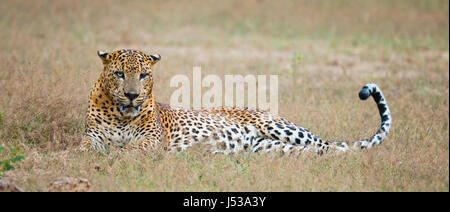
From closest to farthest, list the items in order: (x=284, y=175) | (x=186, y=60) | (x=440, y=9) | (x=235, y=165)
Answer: (x=284, y=175)
(x=235, y=165)
(x=186, y=60)
(x=440, y=9)

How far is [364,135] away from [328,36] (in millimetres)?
11388

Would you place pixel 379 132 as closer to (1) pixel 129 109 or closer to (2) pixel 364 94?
(2) pixel 364 94

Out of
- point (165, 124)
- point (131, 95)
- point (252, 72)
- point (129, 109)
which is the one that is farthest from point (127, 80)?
point (252, 72)

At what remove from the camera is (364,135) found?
962 centimetres

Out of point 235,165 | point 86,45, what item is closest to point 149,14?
point 86,45

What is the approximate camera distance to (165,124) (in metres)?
8.70

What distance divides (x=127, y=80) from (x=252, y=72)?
7.40 meters

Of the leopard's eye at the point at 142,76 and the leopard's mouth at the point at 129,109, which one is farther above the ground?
the leopard's eye at the point at 142,76

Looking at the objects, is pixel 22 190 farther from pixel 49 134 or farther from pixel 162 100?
pixel 162 100

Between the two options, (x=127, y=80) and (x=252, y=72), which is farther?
(x=252, y=72)

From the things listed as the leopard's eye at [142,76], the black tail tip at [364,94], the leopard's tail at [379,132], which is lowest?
the leopard's tail at [379,132]

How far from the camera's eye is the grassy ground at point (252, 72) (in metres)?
7.16

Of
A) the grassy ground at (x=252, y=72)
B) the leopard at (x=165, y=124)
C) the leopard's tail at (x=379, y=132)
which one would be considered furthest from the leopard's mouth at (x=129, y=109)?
the leopard's tail at (x=379, y=132)

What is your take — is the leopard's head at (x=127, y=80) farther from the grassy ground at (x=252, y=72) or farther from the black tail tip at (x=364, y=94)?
the black tail tip at (x=364, y=94)
